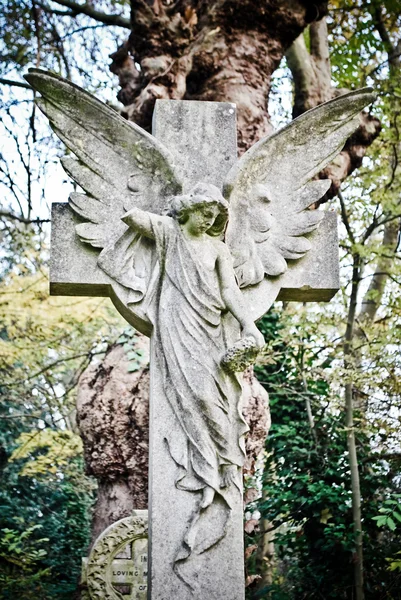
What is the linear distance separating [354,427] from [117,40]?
651 cm

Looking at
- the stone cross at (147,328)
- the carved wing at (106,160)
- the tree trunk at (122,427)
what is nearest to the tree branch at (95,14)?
the tree trunk at (122,427)

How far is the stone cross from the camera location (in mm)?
3484

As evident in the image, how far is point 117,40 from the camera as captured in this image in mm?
10953

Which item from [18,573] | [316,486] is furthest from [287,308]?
[18,573]

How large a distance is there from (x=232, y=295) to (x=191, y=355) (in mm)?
381

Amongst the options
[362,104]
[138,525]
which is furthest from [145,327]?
[138,525]

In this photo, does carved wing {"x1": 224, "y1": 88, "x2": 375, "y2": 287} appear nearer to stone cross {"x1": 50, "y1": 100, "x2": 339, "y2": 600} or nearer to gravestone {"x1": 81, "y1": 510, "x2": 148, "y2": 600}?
stone cross {"x1": 50, "y1": 100, "x2": 339, "y2": 600}

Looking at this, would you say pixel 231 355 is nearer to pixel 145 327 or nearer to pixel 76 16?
pixel 145 327

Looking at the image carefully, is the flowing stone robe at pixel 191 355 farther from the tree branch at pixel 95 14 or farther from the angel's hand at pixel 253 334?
the tree branch at pixel 95 14

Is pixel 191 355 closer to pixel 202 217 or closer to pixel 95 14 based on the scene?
pixel 202 217

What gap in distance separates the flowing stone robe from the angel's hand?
13 cm

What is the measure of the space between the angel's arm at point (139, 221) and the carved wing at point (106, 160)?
210 millimetres

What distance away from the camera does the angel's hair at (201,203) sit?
12.7 ft

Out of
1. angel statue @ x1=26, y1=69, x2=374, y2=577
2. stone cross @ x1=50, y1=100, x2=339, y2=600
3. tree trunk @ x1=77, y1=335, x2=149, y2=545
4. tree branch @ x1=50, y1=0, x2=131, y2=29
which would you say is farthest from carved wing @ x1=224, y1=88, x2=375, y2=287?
tree branch @ x1=50, y1=0, x2=131, y2=29
